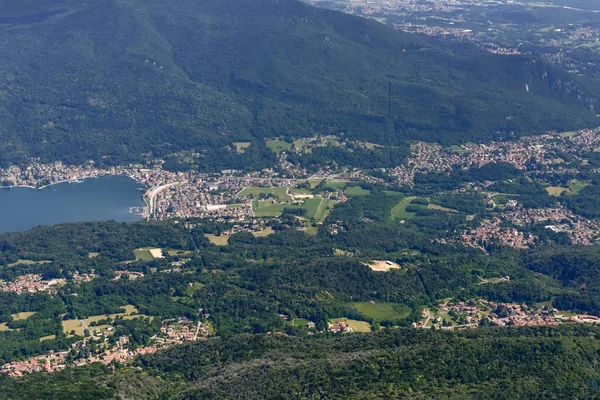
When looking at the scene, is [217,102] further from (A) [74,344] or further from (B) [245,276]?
(A) [74,344]

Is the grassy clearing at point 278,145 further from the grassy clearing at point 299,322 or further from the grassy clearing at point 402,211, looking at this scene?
the grassy clearing at point 299,322

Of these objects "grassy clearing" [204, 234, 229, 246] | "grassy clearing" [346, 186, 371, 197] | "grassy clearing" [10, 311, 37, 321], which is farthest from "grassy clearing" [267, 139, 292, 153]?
"grassy clearing" [10, 311, 37, 321]

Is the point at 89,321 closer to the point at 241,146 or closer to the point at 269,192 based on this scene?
the point at 269,192

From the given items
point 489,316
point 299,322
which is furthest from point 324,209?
point 489,316

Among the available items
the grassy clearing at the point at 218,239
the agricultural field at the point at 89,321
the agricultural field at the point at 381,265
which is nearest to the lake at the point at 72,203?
the grassy clearing at the point at 218,239

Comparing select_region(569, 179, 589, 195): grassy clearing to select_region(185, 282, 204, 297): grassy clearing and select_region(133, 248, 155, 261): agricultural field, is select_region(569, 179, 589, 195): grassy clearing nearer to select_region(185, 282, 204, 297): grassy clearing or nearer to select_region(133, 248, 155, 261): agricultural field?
select_region(133, 248, 155, 261): agricultural field

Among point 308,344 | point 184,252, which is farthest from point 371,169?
point 308,344

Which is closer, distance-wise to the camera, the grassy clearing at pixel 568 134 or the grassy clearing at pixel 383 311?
the grassy clearing at pixel 383 311
